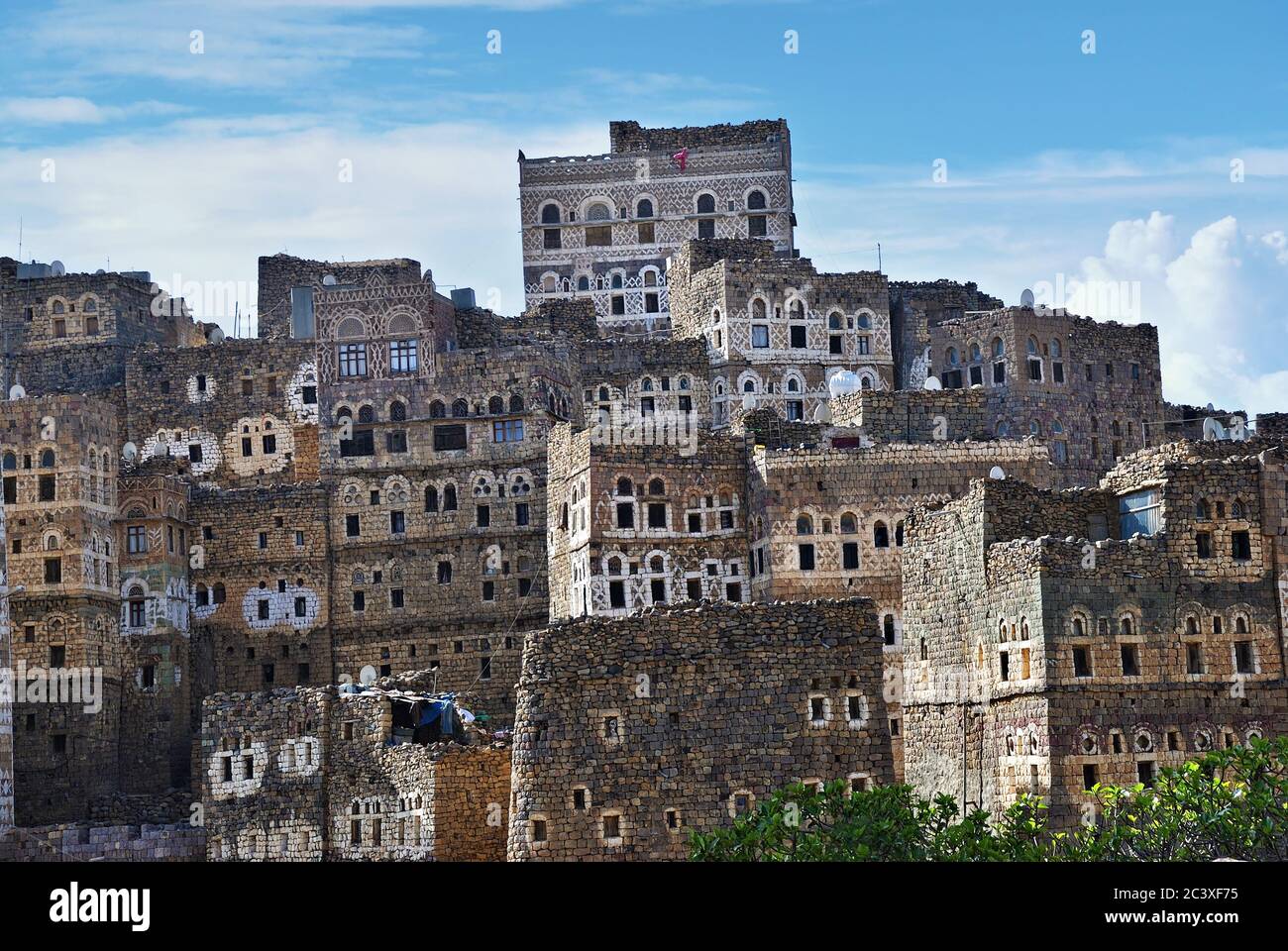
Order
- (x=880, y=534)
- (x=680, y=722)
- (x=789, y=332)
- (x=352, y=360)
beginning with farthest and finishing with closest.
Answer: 1. (x=789, y=332)
2. (x=352, y=360)
3. (x=880, y=534)
4. (x=680, y=722)

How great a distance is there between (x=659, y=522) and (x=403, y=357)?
2061cm

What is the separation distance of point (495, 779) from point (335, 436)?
32390 mm

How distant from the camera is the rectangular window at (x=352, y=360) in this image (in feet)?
327

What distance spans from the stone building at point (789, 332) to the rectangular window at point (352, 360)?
53.2 feet

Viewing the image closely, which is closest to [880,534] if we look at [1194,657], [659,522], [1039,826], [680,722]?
[659,522]

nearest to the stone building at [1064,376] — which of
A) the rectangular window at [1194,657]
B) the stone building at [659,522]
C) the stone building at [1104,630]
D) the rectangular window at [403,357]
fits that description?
the stone building at [659,522]

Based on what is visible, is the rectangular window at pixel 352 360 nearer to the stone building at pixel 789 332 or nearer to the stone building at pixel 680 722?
the stone building at pixel 789 332

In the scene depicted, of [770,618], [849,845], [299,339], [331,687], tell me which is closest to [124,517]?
[299,339]

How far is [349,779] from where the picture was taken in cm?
7469

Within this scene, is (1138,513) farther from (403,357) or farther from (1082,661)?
(403,357)

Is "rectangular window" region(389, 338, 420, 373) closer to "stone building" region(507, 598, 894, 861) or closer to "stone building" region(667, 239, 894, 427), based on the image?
"stone building" region(667, 239, 894, 427)

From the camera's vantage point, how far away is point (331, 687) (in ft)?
258

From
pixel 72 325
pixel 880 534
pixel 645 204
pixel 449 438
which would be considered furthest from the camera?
pixel 645 204
